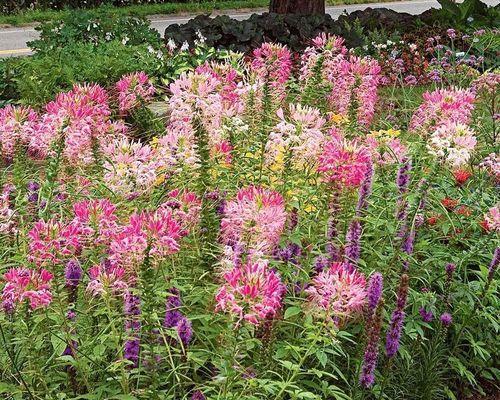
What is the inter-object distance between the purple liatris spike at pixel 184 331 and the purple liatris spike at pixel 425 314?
1267 mm

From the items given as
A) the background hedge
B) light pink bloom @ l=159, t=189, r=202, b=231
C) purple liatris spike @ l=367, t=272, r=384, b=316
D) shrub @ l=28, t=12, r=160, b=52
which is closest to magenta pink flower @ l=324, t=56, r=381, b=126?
light pink bloom @ l=159, t=189, r=202, b=231

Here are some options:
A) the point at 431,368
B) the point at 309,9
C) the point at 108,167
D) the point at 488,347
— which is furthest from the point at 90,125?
the point at 309,9

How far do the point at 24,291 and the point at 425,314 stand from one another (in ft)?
6.08

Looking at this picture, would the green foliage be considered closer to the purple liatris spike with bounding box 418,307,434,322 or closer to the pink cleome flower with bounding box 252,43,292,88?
the pink cleome flower with bounding box 252,43,292,88

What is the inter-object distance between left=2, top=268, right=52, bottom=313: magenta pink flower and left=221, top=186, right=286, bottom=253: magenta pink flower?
610 mm

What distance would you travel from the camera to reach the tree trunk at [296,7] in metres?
11.9

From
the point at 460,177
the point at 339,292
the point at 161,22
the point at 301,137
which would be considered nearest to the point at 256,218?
the point at 339,292

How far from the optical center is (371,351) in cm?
276

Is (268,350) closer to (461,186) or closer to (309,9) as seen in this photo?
(461,186)

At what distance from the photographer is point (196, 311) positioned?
314 centimetres

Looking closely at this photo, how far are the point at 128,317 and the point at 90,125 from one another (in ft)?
4.16

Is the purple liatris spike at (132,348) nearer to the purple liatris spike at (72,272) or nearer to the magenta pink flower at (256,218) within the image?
the purple liatris spike at (72,272)

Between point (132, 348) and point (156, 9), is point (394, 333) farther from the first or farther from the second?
point (156, 9)

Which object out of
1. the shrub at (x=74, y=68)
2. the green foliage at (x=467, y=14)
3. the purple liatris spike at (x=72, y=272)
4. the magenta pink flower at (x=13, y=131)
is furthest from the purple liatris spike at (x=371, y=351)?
the green foliage at (x=467, y=14)
